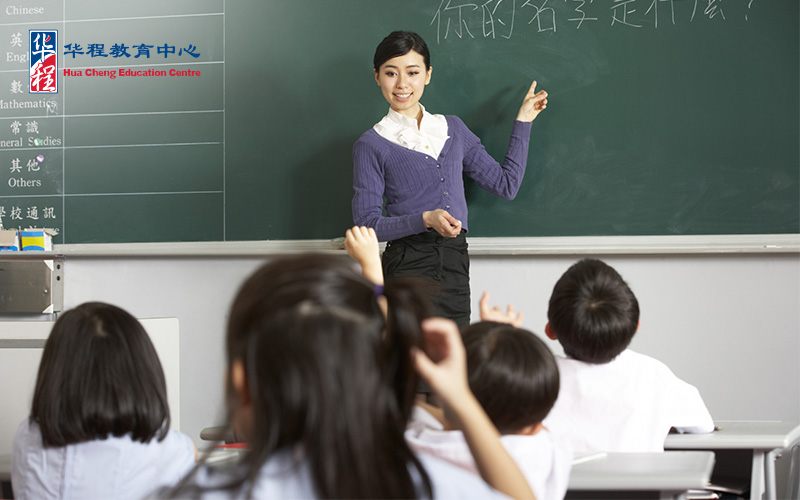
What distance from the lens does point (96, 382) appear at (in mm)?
1359

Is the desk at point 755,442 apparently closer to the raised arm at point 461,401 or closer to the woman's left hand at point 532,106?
the raised arm at point 461,401

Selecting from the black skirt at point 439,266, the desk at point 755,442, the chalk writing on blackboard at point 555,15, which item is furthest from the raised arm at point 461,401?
the chalk writing on blackboard at point 555,15

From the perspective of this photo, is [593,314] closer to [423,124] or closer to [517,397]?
[517,397]

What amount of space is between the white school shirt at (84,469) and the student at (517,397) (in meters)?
0.57

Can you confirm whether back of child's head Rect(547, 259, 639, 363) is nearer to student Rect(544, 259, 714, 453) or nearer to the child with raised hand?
student Rect(544, 259, 714, 453)

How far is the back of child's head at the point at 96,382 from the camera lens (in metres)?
1.34

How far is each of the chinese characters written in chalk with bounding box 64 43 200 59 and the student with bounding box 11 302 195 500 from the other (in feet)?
6.85

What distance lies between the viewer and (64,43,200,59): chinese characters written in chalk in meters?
3.23

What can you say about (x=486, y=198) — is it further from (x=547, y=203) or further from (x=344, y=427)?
(x=344, y=427)

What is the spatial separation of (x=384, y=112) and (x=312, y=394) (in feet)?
8.09

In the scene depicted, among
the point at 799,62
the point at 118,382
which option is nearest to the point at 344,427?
the point at 118,382

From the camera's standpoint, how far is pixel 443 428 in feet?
4.06

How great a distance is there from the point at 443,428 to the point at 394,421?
493 mm

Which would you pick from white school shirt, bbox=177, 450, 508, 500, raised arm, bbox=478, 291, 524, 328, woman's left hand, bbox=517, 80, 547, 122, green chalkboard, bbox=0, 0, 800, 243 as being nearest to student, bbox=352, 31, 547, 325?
woman's left hand, bbox=517, 80, 547, 122
